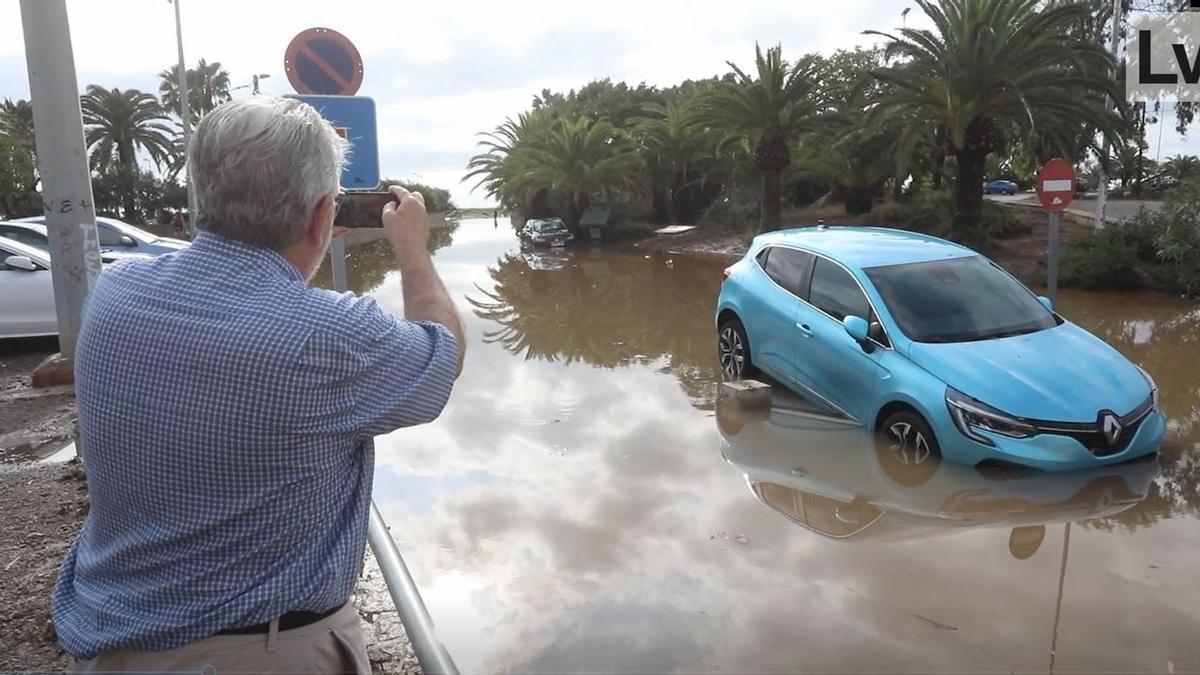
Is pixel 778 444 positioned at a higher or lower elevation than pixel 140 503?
lower

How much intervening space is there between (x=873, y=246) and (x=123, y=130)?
40.5 m

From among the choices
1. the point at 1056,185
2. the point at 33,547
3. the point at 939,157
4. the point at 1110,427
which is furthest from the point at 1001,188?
the point at 33,547

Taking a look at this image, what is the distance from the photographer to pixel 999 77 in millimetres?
17250

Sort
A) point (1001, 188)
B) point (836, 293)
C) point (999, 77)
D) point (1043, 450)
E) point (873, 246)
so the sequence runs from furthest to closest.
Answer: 1. point (1001, 188)
2. point (999, 77)
3. point (873, 246)
4. point (836, 293)
5. point (1043, 450)

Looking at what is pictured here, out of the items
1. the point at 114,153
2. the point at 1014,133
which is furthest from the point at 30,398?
the point at 114,153

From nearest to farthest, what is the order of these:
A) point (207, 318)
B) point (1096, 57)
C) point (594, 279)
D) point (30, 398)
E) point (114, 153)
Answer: point (207, 318)
point (30, 398)
point (1096, 57)
point (594, 279)
point (114, 153)

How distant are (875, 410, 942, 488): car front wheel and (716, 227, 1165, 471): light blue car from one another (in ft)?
0.05

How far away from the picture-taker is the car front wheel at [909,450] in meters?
6.33

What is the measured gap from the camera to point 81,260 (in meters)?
6.28

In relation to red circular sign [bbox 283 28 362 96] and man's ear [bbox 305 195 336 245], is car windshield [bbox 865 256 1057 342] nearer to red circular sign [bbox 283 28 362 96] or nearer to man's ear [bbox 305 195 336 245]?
red circular sign [bbox 283 28 362 96]

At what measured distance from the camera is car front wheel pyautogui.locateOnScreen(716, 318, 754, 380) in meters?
9.09

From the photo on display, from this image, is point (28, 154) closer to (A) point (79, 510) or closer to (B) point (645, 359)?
(B) point (645, 359)

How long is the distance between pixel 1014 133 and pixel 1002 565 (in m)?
16.2

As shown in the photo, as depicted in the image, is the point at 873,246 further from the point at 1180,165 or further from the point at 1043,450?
the point at 1180,165
